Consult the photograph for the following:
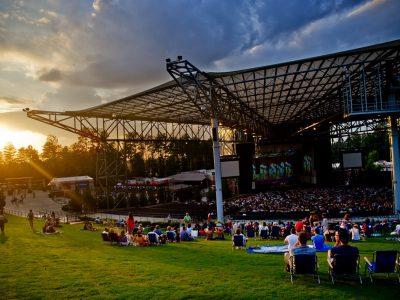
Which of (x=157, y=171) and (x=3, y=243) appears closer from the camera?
(x=3, y=243)

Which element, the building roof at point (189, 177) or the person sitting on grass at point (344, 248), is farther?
the building roof at point (189, 177)

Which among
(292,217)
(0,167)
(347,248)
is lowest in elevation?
(292,217)

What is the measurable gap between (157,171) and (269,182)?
30616 mm

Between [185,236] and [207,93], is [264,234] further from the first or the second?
[207,93]

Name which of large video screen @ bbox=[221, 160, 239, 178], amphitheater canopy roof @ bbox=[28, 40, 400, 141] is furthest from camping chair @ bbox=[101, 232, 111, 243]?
large video screen @ bbox=[221, 160, 239, 178]

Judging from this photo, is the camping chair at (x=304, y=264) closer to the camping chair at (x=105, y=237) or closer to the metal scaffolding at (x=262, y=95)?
the camping chair at (x=105, y=237)

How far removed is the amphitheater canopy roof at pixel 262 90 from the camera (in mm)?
24141

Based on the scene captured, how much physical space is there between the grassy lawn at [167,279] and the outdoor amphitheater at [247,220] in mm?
40

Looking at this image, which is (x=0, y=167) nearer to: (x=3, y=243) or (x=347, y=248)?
(x=3, y=243)

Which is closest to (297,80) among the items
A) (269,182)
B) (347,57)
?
(347,57)

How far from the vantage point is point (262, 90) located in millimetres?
31109

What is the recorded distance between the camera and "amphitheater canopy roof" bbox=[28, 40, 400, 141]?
79.2 ft

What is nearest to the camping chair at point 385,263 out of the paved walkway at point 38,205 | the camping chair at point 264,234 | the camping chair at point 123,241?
the camping chair at point 264,234

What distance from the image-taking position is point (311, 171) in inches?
2266
